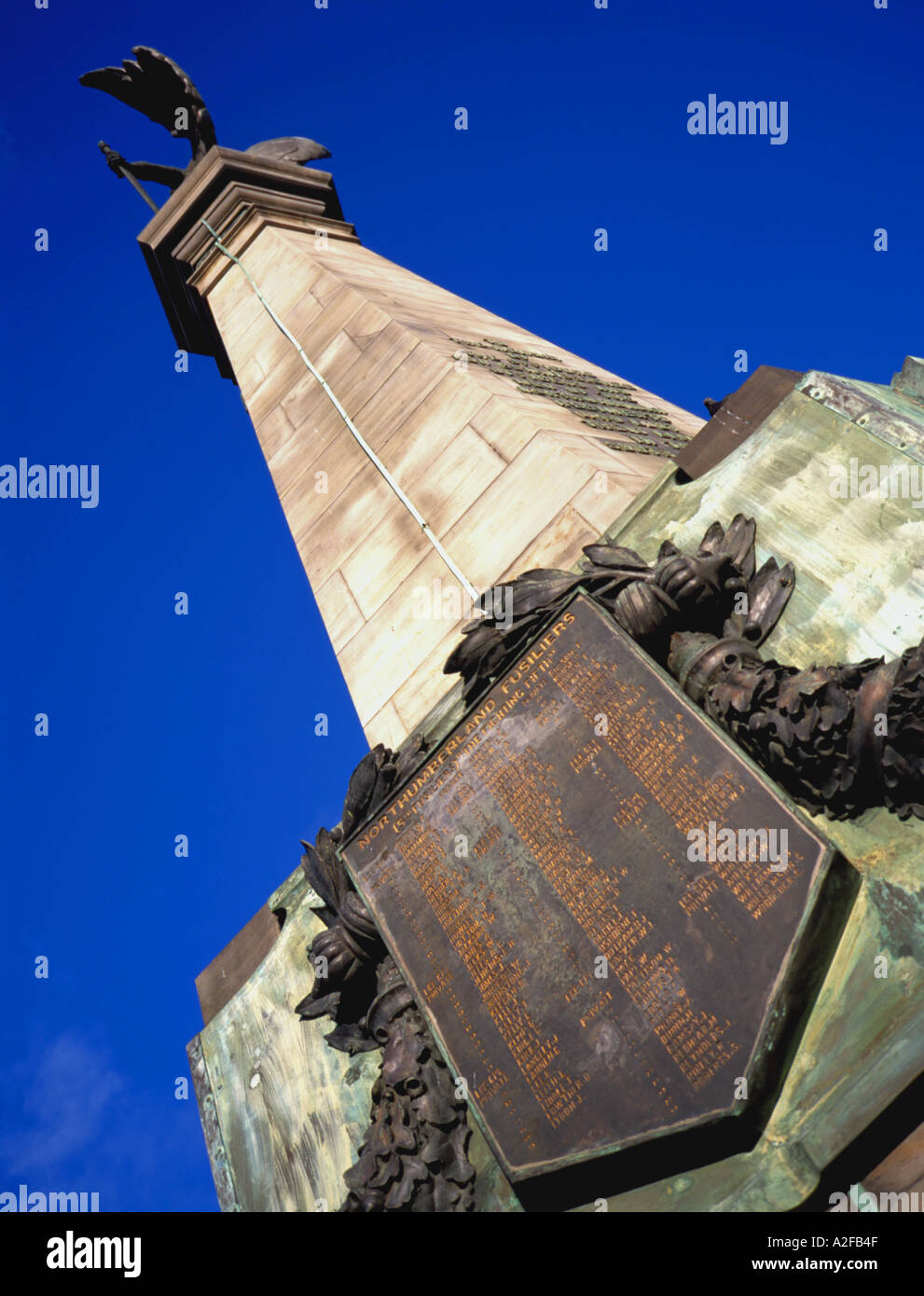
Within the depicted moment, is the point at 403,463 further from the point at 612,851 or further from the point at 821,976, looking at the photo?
the point at 821,976

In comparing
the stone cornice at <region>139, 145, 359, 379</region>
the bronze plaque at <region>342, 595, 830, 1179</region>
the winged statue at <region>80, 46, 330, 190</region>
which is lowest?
the bronze plaque at <region>342, 595, 830, 1179</region>

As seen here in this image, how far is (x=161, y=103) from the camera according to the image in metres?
18.4

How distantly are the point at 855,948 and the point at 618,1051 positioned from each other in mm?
1238

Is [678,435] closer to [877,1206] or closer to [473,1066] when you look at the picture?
[473,1066]

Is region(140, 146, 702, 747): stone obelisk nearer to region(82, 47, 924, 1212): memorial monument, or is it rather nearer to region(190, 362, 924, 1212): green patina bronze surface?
region(82, 47, 924, 1212): memorial monument

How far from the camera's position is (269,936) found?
875cm

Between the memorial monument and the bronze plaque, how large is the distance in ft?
0.06

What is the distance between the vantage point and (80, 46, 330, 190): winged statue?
58.4ft

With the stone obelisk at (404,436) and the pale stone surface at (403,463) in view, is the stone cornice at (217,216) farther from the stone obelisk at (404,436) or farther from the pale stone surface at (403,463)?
the pale stone surface at (403,463)

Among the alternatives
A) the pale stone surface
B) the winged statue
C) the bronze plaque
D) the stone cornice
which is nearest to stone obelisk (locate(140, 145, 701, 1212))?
the pale stone surface

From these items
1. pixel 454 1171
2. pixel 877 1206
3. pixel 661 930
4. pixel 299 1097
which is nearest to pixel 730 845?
pixel 661 930

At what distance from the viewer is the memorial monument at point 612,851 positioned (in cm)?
515

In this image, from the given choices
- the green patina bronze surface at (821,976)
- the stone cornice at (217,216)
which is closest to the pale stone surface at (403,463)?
the green patina bronze surface at (821,976)

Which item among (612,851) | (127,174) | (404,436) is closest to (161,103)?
(127,174)
